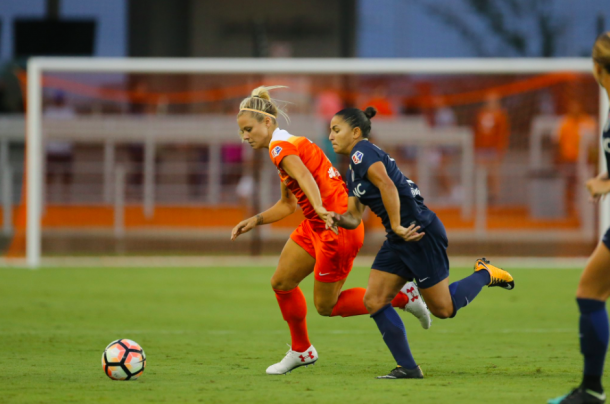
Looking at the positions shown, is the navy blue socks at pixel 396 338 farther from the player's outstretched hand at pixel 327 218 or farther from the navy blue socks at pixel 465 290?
the player's outstretched hand at pixel 327 218

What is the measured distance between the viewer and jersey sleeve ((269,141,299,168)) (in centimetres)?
546

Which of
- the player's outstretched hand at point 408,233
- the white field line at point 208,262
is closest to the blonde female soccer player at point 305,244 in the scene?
the player's outstretched hand at point 408,233

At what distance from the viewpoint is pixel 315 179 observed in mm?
5754

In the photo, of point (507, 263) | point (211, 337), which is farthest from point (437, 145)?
point (211, 337)

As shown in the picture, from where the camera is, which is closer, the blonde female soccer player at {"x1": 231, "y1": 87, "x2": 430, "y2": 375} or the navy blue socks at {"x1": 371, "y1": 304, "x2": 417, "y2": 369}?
the navy blue socks at {"x1": 371, "y1": 304, "x2": 417, "y2": 369}

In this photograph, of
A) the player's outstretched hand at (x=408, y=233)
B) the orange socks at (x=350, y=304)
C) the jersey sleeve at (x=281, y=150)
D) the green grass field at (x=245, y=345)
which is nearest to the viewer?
the green grass field at (x=245, y=345)

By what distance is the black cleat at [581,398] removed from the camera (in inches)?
165

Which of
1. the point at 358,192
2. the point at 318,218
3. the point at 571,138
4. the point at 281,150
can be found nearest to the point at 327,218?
the point at 358,192

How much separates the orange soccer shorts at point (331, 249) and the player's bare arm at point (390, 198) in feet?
2.04

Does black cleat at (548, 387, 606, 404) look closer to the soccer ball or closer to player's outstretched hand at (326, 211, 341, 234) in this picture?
player's outstretched hand at (326, 211, 341, 234)

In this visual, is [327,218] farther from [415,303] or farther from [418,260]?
[415,303]

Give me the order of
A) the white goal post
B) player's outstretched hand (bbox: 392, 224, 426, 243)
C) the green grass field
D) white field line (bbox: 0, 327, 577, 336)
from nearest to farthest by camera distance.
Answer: the green grass field → player's outstretched hand (bbox: 392, 224, 426, 243) → white field line (bbox: 0, 327, 577, 336) → the white goal post

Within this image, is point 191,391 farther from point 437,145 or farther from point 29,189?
point 437,145

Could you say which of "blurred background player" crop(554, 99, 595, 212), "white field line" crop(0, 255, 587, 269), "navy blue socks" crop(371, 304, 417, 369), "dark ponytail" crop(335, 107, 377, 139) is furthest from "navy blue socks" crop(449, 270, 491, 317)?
"blurred background player" crop(554, 99, 595, 212)
